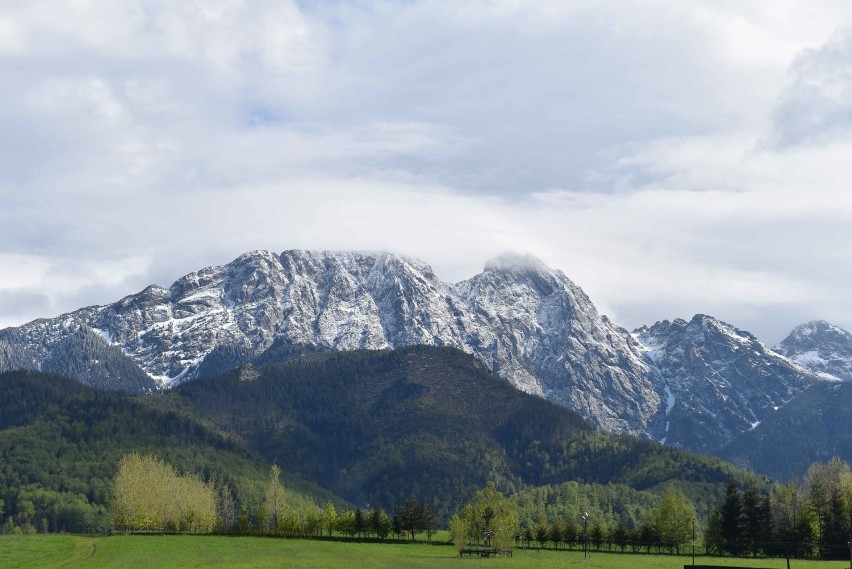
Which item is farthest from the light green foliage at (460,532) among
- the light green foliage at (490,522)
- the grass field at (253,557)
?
the grass field at (253,557)

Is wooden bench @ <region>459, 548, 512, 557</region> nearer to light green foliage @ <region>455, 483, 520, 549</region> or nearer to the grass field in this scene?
light green foliage @ <region>455, 483, 520, 549</region>

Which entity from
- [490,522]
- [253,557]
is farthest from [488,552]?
[253,557]

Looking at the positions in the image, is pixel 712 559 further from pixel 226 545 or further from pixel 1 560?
pixel 1 560

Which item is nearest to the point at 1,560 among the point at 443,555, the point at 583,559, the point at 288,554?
the point at 288,554

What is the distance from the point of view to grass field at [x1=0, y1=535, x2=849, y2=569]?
458ft

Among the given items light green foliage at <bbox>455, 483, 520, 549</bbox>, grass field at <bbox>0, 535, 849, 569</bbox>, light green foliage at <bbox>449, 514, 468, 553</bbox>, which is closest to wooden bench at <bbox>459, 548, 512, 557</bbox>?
light green foliage at <bbox>455, 483, 520, 549</bbox>

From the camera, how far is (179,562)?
14062cm

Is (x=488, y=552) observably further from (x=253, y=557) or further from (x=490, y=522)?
(x=253, y=557)

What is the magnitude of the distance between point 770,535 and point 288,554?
100143 millimetres

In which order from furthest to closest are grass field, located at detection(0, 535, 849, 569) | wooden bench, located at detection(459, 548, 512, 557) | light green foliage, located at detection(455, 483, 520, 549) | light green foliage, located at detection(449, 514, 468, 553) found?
light green foliage, located at detection(455, 483, 520, 549) → light green foliage, located at detection(449, 514, 468, 553) → wooden bench, located at detection(459, 548, 512, 557) → grass field, located at detection(0, 535, 849, 569)

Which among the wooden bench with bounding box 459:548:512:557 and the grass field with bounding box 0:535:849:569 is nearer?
the grass field with bounding box 0:535:849:569

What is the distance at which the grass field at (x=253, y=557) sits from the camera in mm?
139750

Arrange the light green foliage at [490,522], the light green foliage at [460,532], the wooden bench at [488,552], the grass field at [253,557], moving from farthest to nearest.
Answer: the light green foliage at [490,522] < the light green foliage at [460,532] < the wooden bench at [488,552] < the grass field at [253,557]

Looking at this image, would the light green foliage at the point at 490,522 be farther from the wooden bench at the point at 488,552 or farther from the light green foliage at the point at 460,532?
the wooden bench at the point at 488,552
